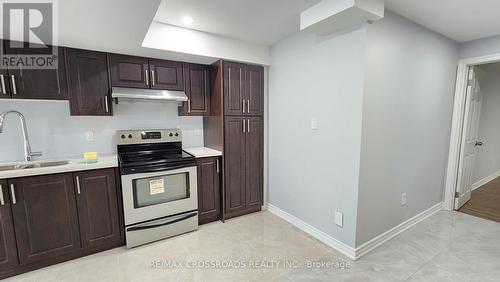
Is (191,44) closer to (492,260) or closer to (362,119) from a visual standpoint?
(362,119)

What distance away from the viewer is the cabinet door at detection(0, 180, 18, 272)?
1.80 m

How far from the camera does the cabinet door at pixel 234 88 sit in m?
2.76

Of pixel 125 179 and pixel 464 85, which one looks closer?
pixel 125 179

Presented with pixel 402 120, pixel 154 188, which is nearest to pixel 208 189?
pixel 154 188

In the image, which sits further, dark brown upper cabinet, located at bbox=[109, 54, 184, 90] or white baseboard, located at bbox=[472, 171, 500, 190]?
white baseboard, located at bbox=[472, 171, 500, 190]

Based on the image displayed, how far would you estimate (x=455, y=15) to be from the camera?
2156mm

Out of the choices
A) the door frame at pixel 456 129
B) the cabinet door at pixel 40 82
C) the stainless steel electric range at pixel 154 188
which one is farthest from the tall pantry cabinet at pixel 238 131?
the door frame at pixel 456 129

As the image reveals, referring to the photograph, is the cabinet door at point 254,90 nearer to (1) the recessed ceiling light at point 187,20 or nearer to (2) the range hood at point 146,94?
(2) the range hood at point 146,94

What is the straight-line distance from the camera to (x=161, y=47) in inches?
90.0

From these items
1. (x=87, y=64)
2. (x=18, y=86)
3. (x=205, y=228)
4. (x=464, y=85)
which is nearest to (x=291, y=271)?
(x=205, y=228)

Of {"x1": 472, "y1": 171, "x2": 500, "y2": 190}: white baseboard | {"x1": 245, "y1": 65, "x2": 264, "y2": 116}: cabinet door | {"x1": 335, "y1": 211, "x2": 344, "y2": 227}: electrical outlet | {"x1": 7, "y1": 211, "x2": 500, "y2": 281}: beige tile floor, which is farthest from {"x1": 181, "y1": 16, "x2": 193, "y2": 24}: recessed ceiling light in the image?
{"x1": 472, "y1": 171, "x2": 500, "y2": 190}: white baseboard

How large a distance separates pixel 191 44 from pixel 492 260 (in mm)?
3711

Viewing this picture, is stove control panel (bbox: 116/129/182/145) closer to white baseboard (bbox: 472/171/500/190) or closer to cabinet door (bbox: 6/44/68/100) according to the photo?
cabinet door (bbox: 6/44/68/100)

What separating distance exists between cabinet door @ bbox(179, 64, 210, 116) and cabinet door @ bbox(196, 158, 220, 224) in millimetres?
686
